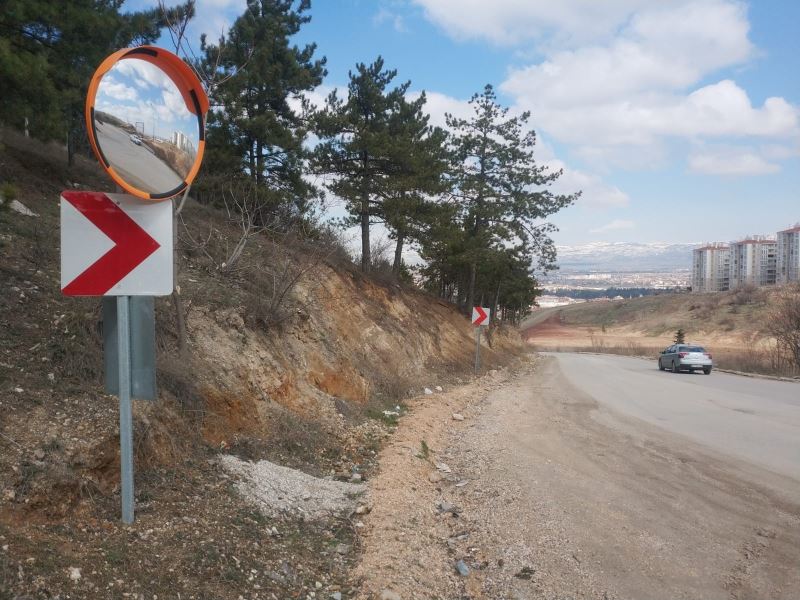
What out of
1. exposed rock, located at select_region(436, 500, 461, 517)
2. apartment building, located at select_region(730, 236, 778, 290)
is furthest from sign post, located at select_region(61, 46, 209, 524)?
apartment building, located at select_region(730, 236, 778, 290)

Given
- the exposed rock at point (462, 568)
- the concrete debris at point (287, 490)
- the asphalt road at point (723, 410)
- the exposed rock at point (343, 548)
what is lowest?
the asphalt road at point (723, 410)

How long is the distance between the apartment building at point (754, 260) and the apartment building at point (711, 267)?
148 inches

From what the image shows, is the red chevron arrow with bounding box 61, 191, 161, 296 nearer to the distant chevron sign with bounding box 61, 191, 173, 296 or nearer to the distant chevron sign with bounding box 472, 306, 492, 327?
the distant chevron sign with bounding box 61, 191, 173, 296

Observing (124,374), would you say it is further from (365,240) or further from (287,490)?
(365,240)

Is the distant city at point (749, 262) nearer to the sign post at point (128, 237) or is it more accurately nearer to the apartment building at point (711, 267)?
the apartment building at point (711, 267)

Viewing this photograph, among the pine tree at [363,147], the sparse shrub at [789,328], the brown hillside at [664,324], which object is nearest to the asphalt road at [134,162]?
the pine tree at [363,147]

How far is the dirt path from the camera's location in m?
4.55

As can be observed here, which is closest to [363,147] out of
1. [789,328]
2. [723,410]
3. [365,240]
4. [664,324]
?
[365,240]

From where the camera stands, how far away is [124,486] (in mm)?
3785

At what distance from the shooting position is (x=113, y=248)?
3.53 meters

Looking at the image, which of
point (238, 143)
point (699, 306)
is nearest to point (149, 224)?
point (238, 143)

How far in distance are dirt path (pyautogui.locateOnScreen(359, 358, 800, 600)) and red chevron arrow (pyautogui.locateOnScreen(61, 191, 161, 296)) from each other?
2795 millimetres

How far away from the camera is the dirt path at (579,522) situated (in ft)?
14.9

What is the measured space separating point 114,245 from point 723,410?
44.8 feet
